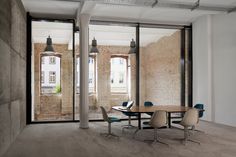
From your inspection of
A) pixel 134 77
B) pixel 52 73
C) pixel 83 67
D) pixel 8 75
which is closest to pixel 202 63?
pixel 134 77

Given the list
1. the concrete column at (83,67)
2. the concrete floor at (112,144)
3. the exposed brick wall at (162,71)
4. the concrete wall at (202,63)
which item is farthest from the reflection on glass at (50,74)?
the concrete wall at (202,63)

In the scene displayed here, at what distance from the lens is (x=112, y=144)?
550 centimetres

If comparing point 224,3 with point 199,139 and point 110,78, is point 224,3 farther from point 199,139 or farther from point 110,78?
point 110,78

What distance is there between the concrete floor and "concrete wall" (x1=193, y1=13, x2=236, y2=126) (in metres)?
0.92

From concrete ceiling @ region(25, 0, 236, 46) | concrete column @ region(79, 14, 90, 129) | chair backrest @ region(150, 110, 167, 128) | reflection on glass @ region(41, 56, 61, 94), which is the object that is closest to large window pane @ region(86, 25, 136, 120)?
concrete ceiling @ region(25, 0, 236, 46)

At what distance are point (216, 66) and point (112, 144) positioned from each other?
490cm

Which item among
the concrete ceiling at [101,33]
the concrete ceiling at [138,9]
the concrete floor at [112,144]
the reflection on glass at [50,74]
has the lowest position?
the concrete floor at [112,144]

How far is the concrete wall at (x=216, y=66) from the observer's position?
25.6ft

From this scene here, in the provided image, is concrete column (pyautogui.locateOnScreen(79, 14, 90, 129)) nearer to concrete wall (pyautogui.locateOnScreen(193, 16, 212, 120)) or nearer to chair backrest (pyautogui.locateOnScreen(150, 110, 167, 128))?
chair backrest (pyautogui.locateOnScreen(150, 110, 167, 128))

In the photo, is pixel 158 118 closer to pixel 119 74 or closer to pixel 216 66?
pixel 216 66

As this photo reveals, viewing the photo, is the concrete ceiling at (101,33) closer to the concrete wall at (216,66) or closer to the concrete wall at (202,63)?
the concrete wall at (202,63)

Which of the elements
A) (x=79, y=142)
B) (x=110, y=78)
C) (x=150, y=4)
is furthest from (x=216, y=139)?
(x=110, y=78)

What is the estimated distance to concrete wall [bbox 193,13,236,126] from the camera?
25.6 feet

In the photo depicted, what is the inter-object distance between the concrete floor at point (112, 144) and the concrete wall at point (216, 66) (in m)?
0.92
